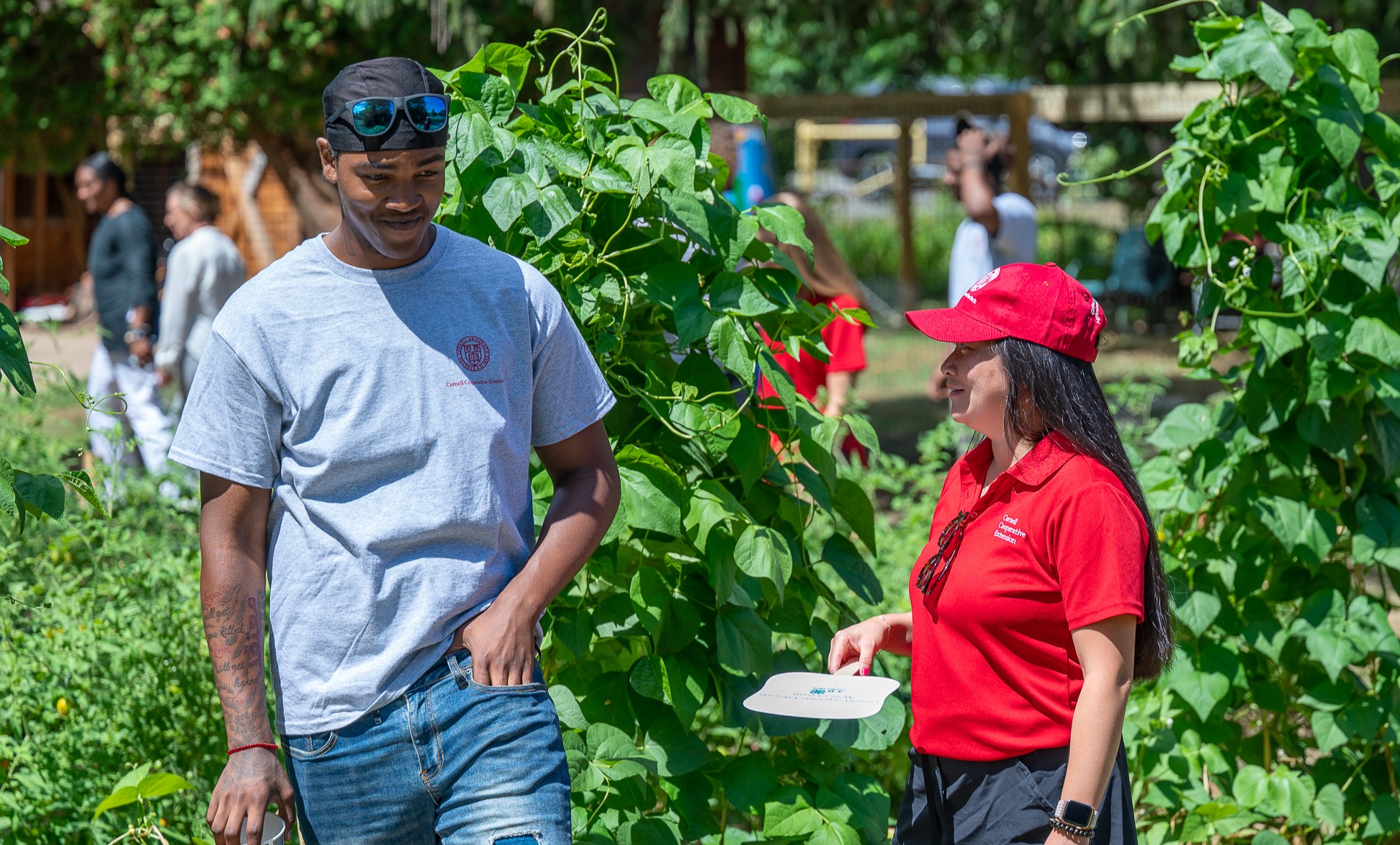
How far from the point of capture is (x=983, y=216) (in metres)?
5.70

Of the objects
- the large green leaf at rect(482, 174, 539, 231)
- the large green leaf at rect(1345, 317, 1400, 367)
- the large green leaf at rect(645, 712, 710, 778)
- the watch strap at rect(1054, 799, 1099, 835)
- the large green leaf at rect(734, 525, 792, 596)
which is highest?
the large green leaf at rect(482, 174, 539, 231)

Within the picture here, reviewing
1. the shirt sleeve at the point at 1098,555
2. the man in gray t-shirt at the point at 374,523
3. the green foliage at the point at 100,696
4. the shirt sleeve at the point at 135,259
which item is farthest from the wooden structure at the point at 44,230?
the shirt sleeve at the point at 1098,555

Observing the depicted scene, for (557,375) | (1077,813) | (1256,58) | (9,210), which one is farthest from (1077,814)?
(9,210)

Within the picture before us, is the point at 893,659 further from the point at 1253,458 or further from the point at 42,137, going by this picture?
the point at 42,137

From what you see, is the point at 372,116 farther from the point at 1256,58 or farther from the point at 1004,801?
the point at 1256,58

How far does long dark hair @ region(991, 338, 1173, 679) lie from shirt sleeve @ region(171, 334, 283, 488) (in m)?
1.07

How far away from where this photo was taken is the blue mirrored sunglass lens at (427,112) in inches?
75.2

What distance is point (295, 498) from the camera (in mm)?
1915

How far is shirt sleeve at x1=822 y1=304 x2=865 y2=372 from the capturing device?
447 cm

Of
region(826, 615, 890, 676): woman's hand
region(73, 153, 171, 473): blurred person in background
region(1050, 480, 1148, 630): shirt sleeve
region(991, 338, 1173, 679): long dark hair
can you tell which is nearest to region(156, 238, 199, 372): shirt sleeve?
region(73, 153, 171, 473): blurred person in background

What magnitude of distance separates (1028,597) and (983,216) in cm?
396

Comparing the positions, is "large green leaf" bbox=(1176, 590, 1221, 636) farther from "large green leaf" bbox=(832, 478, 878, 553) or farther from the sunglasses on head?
the sunglasses on head

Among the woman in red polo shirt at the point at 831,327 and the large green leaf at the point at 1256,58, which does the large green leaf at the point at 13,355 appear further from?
the woman in red polo shirt at the point at 831,327

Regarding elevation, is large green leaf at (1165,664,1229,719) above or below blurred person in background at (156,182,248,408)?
below
